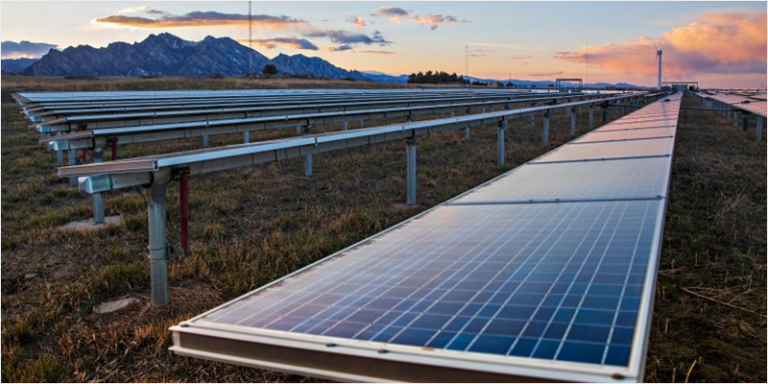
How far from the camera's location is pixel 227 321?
230 centimetres

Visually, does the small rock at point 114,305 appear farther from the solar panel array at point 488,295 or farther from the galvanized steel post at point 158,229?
the solar panel array at point 488,295

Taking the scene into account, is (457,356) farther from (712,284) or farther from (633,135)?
(633,135)

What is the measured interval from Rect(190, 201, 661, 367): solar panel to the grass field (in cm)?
86

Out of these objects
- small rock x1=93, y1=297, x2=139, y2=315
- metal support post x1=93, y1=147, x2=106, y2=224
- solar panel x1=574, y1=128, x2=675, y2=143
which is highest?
solar panel x1=574, y1=128, x2=675, y2=143

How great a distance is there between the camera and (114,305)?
453 centimetres

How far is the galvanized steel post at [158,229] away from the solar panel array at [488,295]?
1487 mm

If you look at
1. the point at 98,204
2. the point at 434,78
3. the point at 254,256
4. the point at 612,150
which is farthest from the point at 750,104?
the point at 434,78

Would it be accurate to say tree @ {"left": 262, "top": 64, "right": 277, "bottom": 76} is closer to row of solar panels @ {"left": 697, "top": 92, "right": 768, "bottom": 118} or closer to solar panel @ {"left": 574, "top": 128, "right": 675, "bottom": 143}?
row of solar panels @ {"left": 697, "top": 92, "right": 768, "bottom": 118}

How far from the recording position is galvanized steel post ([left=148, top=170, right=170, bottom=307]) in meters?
4.07

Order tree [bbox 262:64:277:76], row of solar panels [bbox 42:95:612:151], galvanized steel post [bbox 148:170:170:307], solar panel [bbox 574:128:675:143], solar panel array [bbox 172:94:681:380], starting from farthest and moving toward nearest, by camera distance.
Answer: tree [bbox 262:64:277:76], solar panel [bbox 574:128:675:143], row of solar panels [bbox 42:95:612:151], galvanized steel post [bbox 148:170:170:307], solar panel array [bbox 172:94:681:380]

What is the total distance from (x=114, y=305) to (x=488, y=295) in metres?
3.23

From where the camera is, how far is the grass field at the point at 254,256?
3674 millimetres

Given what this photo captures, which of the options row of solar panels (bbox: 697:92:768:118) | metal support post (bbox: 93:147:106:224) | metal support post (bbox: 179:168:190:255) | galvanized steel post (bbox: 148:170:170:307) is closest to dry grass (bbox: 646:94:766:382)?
metal support post (bbox: 179:168:190:255)

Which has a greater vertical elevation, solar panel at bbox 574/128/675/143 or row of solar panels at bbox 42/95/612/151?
row of solar panels at bbox 42/95/612/151
